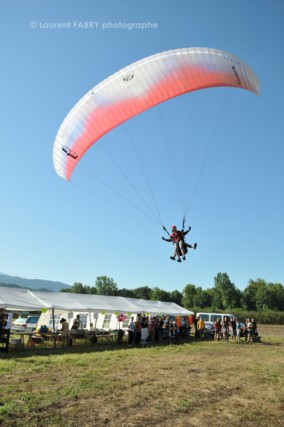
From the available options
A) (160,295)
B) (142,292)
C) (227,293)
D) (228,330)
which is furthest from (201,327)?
(142,292)

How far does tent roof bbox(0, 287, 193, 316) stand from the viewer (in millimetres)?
15113

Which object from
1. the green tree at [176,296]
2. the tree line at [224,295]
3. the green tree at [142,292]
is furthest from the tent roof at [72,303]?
the green tree at [142,292]

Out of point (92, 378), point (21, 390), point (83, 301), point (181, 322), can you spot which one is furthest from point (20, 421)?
point (181, 322)

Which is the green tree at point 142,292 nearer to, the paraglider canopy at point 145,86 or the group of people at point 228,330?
the group of people at point 228,330

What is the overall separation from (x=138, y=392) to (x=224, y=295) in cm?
9035

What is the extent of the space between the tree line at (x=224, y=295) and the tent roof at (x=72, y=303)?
6322 cm

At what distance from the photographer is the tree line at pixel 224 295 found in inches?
3615

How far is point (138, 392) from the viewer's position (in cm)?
729

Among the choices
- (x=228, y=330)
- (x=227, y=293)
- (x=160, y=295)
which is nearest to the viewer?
(x=228, y=330)

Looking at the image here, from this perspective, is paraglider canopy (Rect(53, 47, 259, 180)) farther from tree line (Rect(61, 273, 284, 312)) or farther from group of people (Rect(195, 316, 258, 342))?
tree line (Rect(61, 273, 284, 312))

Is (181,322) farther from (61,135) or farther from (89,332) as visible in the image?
(61,135)

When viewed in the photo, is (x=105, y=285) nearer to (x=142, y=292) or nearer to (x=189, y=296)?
(x=142, y=292)

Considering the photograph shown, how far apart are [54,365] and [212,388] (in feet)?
16.6

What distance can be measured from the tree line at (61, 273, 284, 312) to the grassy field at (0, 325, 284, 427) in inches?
2978
